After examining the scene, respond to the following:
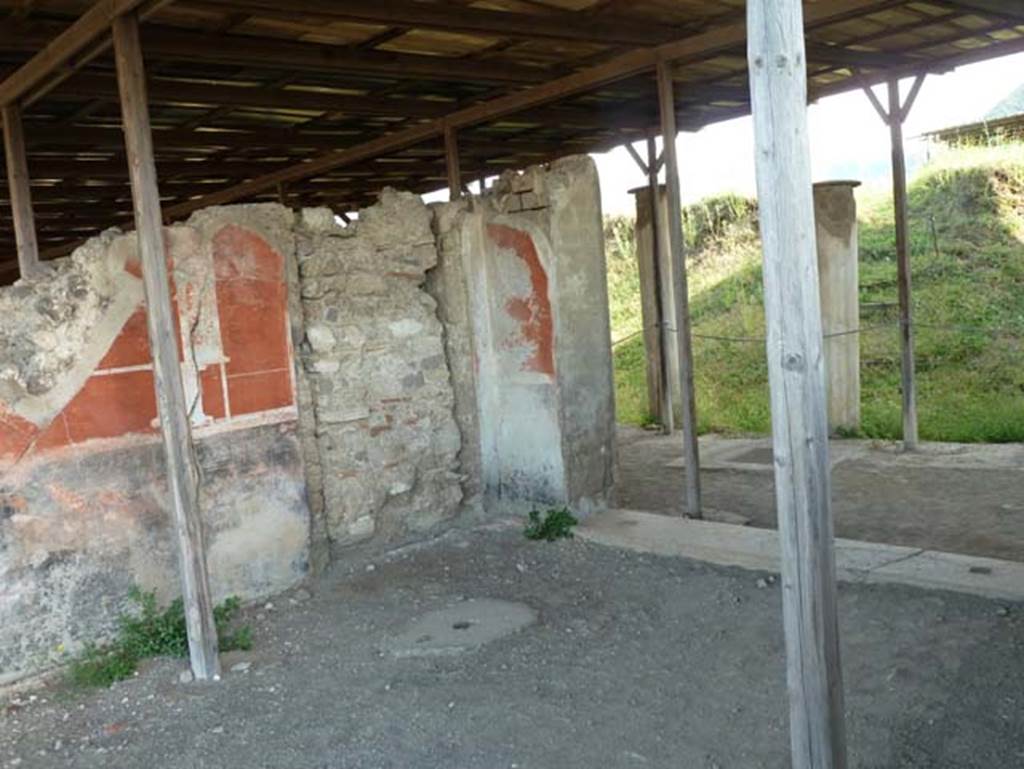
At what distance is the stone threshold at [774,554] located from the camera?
4.69 m

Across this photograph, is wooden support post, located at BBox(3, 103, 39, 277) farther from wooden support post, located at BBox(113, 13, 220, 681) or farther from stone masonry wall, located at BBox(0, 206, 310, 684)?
wooden support post, located at BBox(113, 13, 220, 681)

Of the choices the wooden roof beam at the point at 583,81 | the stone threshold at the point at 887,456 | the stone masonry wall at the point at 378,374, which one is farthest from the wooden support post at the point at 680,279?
the stone threshold at the point at 887,456

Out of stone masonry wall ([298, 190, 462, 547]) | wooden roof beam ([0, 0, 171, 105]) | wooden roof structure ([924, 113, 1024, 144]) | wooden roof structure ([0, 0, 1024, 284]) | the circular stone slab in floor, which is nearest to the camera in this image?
wooden roof beam ([0, 0, 171, 105])

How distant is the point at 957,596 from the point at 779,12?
334 cm

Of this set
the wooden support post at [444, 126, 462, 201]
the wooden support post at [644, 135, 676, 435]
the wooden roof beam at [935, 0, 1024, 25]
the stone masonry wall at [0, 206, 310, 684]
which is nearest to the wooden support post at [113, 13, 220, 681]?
the stone masonry wall at [0, 206, 310, 684]

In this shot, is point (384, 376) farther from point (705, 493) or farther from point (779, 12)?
point (779, 12)

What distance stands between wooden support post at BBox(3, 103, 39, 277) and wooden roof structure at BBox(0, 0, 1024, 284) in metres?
0.14

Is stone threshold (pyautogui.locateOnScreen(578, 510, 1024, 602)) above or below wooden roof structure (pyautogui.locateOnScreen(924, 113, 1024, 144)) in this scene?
below

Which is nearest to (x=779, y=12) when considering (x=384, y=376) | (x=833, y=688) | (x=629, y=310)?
(x=833, y=688)

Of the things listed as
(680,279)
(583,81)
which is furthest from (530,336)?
(583,81)

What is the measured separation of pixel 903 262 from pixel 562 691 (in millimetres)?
5564

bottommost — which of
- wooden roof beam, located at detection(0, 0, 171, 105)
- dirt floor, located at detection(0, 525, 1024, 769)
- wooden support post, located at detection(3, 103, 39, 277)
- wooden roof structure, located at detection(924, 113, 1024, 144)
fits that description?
dirt floor, located at detection(0, 525, 1024, 769)

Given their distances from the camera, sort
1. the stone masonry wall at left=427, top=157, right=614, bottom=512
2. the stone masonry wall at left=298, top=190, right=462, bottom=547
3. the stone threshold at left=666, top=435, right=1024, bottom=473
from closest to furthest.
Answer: the stone masonry wall at left=298, top=190, right=462, bottom=547
the stone masonry wall at left=427, top=157, right=614, bottom=512
the stone threshold at left=666, top=435, right=1024, bottom=473

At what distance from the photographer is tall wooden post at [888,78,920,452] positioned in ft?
25.4
